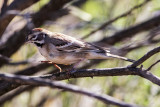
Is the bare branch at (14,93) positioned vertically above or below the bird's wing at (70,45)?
below

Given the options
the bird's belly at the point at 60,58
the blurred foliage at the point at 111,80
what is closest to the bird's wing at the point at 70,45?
the bird's belly at the point at 60,58

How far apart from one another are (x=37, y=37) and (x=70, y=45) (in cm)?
53

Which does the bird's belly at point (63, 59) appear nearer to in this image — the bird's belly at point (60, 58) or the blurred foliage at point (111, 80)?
the bird's belly at point (60, 58)

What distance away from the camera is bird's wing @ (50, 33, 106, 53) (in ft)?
15.1

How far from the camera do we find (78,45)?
4.72m

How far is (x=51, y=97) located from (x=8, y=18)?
2809mm

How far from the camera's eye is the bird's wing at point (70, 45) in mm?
4598

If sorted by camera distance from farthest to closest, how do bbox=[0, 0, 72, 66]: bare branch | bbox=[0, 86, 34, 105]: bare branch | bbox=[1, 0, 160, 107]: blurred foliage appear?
bbox=[0, 86, 34, 105]: bare branch → bbox=[1, 0, 160, 107]: blurred foliage → bbox=[0, 0, 72, 66]: bare branch

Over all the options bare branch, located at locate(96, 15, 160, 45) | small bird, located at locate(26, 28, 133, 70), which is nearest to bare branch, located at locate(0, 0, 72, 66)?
small bird, located at locate(26, 28, 133, 70)

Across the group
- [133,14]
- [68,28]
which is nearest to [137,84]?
[133,14]

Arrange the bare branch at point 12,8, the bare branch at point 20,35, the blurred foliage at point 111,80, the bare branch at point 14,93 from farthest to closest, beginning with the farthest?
1. the bare branch at point 14,93
2. the blurred foliage at point 111,80
3. the bare branch at point 20,35
4. the bare branch at point 12,8

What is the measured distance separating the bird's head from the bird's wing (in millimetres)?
155

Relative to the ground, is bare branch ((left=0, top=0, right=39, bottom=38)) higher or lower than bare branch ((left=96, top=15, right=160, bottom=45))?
lower

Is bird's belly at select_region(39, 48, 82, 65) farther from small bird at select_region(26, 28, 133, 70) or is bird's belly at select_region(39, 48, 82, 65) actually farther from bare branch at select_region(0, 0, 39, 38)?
bare branch at select_region(0, 0, 39, 38)
